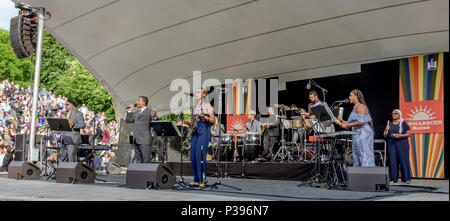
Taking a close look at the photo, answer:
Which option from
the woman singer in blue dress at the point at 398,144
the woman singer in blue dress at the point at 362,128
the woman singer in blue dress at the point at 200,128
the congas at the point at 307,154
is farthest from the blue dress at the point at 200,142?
the congas at the point at 307,154

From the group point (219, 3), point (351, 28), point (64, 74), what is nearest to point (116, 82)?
point (219, 3)

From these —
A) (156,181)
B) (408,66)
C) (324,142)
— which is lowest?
(156,181)

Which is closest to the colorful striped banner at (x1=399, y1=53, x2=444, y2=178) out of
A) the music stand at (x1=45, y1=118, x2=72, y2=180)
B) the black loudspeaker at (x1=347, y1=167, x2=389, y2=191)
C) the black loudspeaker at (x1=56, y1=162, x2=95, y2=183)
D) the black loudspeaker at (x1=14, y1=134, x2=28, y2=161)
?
the black loudspeaker at (x1=347, y1=167, x2=389, y2=191)

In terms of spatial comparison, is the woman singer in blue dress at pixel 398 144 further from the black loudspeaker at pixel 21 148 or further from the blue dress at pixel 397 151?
the black loudspeaker at pixel 21 148

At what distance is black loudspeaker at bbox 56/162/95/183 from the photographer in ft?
29.0

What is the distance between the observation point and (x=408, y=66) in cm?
1199

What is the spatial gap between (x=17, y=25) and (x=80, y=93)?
22.3m

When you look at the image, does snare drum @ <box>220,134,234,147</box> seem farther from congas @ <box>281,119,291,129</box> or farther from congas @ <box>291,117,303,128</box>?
congas @ <box>291,117,303,128</box>

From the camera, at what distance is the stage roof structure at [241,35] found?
10.6 m

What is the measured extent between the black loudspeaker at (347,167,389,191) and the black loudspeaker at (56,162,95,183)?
16.6 ft

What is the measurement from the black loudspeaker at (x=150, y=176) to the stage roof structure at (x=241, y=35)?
17.3ft

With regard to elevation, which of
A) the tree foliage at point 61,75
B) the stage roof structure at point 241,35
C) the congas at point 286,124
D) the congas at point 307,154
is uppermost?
the tree foliage at point 61,75

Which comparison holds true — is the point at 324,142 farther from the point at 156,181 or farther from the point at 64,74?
the point at 64,74
